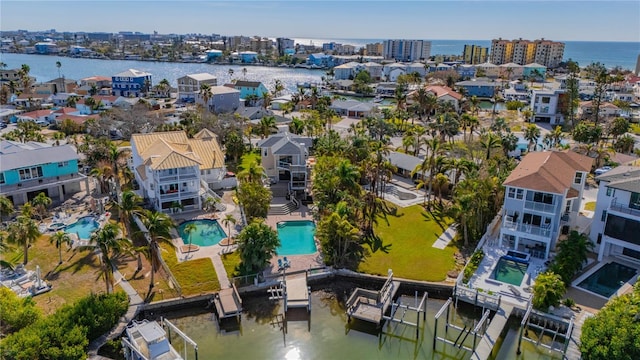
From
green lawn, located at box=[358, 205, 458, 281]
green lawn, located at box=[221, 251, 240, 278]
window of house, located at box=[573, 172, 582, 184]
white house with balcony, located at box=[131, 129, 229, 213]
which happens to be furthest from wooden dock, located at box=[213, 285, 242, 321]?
window of house, located at box=[573, 172, 582, 184]

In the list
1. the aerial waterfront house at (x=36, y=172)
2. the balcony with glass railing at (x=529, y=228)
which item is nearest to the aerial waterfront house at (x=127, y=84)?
the aerial waterfront house at (x=36, y=172)

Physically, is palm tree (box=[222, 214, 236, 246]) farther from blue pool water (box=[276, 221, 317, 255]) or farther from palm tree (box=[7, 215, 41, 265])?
palm tree (box=[7, 215, 41, 265])

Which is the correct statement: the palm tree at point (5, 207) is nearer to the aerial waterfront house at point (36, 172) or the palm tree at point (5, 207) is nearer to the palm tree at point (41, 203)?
the palm tree at point (41, 203)

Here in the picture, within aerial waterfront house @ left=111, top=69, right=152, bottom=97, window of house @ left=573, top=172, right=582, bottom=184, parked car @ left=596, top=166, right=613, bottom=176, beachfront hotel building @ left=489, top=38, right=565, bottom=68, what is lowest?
parked car @ left=596, top=166, right=613, bottom=176

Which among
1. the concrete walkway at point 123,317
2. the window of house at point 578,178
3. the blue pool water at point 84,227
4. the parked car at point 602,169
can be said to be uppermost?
the window of house at point 578,178

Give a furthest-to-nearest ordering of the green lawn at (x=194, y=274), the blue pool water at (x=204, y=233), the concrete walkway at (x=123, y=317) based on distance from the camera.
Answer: the blue pool water at (x=204, y=233)
the green lawn at (x=194, y=274)
the concrete walkway at (x=123, y=317)

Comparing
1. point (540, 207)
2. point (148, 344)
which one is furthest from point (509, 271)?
point (148, 344)
